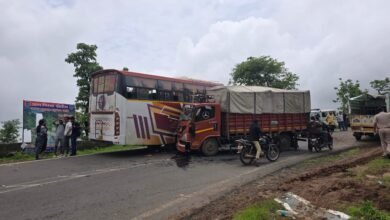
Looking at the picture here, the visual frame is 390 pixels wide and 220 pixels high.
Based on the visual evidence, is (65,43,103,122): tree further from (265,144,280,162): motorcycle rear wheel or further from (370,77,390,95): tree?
(370,77,390,95): tree

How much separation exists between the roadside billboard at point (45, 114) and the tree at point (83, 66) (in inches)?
185

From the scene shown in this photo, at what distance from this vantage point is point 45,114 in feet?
51.0

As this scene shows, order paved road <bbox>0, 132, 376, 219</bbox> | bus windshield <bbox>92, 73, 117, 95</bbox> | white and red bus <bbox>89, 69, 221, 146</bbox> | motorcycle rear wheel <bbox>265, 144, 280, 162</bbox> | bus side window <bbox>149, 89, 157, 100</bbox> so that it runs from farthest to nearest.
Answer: bus side window <bbox>149, 89, 157, 100</bbox>, bus windshield <bbox>92, 73, 117, 95</bbox>, white and red bus <bbox>89, 69, 221, 146</bbox>, motorcycle rear wheel <bbox>265, 144, 280, 162</bbox>, paved road <bbox>0, 132, 376, 219</bbox>

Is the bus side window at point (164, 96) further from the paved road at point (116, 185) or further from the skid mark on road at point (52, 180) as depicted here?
the skid mark on road at point (52, 180)

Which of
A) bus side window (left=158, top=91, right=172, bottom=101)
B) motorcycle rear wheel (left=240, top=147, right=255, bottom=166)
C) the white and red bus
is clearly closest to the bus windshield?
the white and red bus

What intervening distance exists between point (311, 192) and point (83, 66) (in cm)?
1814

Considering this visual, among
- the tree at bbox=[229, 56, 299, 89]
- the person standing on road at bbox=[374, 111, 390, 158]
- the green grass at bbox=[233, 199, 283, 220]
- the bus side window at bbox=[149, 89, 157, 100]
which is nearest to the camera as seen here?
the green grass at bbox=[233, 199, 283, 220]

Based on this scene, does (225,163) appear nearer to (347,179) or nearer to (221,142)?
(221,142)

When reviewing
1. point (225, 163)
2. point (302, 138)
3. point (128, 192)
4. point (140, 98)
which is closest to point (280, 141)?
point (302, 138)

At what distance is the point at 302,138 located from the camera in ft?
52.7

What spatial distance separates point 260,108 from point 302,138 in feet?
9.89

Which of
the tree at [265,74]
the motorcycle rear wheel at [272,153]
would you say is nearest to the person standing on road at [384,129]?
the motorcycle rear wheel at [272,153]

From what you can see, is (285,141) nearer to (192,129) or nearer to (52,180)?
(192,129)

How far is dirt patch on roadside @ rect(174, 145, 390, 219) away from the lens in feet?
18.0
